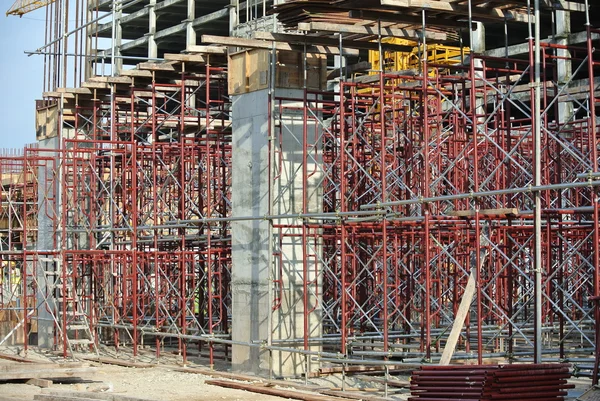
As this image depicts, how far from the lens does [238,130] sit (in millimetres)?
21641

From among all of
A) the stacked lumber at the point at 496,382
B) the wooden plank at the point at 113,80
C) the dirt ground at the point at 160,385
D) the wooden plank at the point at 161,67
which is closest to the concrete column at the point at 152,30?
the wooden plank at the point at 113,80

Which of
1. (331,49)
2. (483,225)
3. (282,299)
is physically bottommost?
(282,299)

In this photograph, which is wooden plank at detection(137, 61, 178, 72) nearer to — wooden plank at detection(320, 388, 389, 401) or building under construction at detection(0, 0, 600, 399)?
building under construction at detection(0, 0, 600, 399)

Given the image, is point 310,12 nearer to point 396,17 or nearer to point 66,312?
point 396,17

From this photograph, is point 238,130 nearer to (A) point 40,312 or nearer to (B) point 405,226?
(B) point 405,226

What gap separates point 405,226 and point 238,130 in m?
3.65

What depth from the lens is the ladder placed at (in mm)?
24453

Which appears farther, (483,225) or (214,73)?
(214,73)

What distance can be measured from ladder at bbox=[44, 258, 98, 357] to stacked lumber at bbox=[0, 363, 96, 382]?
2.67m

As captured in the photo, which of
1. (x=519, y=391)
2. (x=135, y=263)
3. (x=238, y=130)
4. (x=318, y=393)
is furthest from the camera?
(x=135, y=263)

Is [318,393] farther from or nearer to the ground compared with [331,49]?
nearer to the ground

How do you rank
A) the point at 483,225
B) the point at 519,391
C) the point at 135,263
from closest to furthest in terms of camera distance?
1. the point at 519,391
2. the point at 483,225
3. the point at 135,263

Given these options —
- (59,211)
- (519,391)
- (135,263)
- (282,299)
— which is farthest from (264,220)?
(59,211)

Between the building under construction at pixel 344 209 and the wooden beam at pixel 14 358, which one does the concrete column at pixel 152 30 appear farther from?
the wooden beam at pixel 14 358
